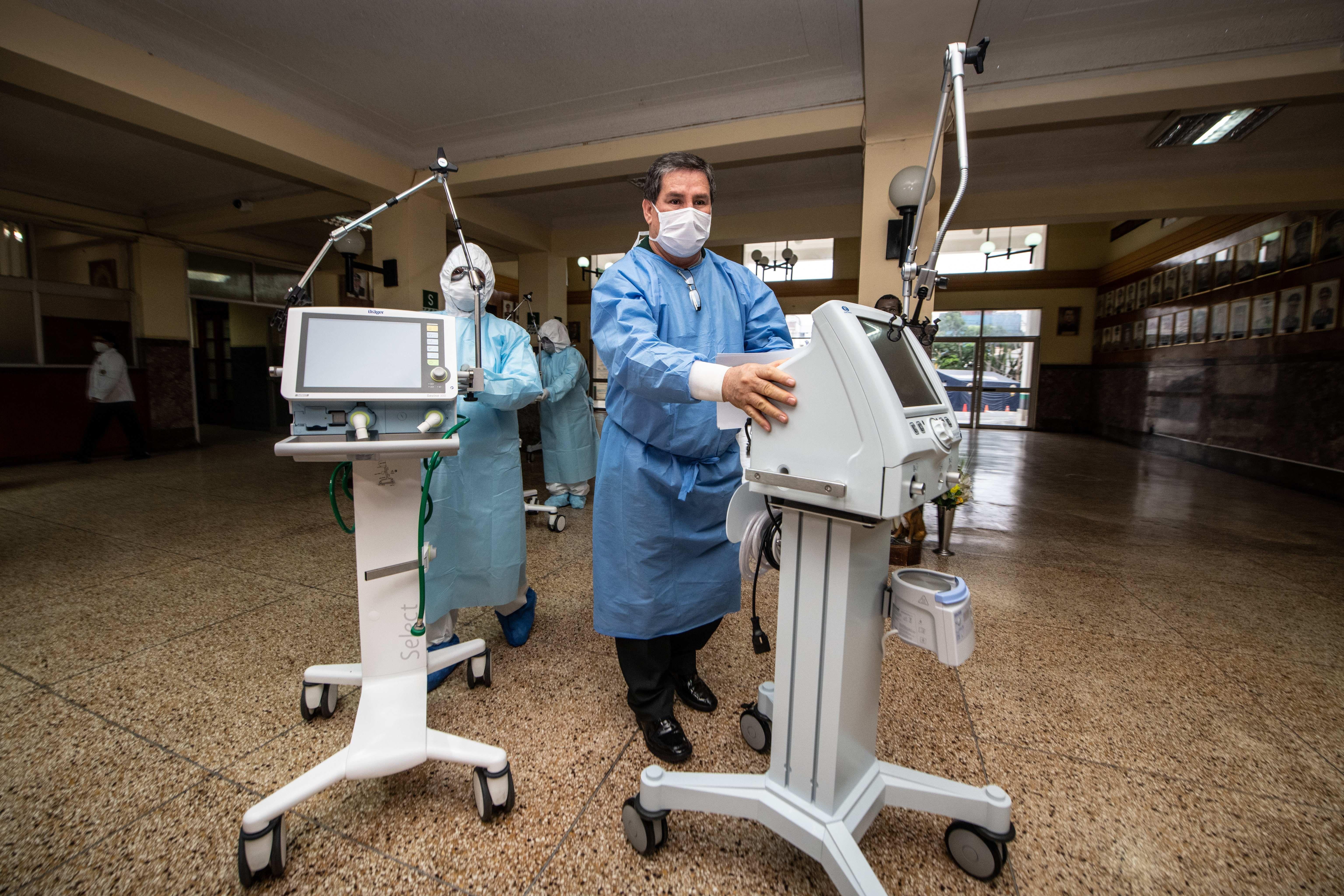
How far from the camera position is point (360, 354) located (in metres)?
1.17

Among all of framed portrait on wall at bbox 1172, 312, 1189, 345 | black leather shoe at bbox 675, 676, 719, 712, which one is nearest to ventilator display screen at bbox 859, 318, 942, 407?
black leather shoe at bbox 675, 676, 719, 712

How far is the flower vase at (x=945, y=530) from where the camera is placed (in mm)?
2916

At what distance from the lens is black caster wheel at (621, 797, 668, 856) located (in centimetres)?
108

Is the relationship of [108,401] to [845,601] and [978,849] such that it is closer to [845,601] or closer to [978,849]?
[845,601]

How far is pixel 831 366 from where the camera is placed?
810 millimetres

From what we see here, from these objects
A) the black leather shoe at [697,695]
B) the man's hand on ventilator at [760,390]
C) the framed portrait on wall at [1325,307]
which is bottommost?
the black leather shoe at [697,695]

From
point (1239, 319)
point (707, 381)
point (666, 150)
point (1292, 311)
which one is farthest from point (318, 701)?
point (1239, 319)

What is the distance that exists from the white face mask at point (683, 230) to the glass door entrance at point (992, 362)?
992 centimetres

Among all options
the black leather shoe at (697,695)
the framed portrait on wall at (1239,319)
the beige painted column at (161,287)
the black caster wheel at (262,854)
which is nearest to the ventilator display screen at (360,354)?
the black caster wheel at (262,854)

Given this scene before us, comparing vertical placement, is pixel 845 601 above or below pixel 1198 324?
below

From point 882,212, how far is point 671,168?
267cm

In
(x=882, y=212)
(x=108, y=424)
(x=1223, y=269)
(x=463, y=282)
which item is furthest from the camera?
(x=1223, y=269)

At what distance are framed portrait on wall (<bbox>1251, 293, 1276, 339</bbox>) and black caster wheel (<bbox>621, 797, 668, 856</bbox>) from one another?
711cm

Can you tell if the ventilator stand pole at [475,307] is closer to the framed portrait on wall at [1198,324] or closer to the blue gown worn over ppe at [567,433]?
the blue gown worn over ppe at [567,433]
